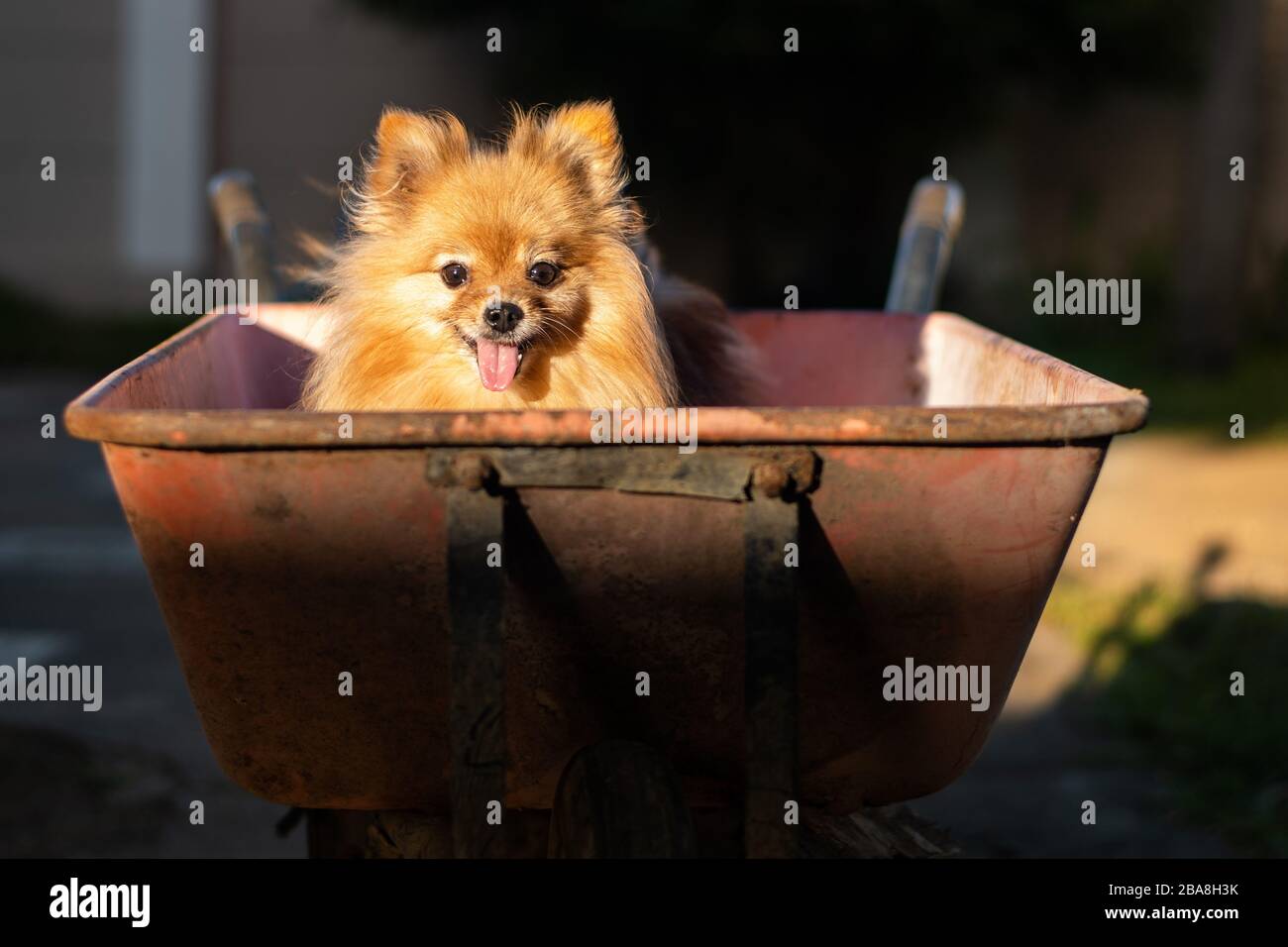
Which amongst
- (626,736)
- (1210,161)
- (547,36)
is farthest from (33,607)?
(1210,161)

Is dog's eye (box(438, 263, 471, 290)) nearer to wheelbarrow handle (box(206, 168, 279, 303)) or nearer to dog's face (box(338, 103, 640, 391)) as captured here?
dog's face (box(338, 103, 640, 391))

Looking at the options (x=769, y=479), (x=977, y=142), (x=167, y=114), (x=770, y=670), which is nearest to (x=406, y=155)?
(x=769, y=479)

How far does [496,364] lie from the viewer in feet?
8.98

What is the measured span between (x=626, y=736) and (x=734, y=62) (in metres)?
8.00

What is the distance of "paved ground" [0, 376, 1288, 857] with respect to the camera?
388cm

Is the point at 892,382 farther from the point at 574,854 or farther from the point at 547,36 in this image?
the point at 547,36

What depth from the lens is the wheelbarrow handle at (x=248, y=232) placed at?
12.4 ft

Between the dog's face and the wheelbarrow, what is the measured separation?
2.08 feet

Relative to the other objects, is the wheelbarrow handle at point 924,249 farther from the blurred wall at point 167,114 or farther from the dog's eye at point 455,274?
the blurred wall at point 167,114

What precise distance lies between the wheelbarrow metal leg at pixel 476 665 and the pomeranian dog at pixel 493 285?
79 cm

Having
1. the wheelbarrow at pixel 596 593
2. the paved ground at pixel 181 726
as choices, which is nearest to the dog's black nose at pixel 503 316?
the wheelbarrow at pixel 596 593

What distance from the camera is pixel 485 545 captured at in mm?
1959

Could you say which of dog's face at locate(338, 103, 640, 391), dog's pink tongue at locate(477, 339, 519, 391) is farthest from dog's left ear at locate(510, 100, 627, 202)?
dog's pink tongue at locate(477, 339, 519, 391)

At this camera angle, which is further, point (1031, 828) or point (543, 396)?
point (1031, 828)
